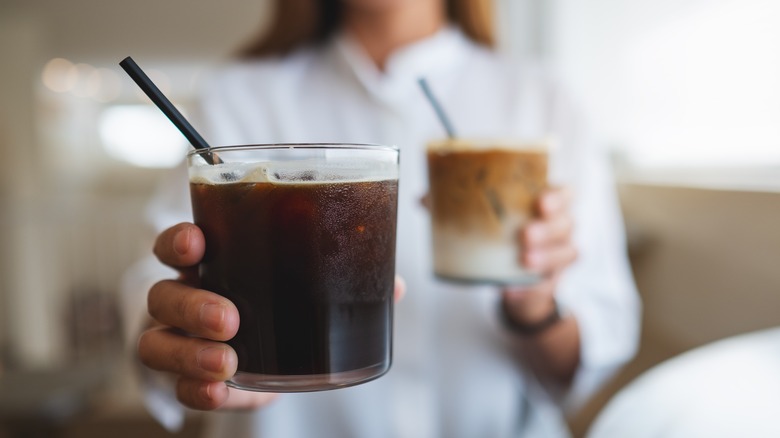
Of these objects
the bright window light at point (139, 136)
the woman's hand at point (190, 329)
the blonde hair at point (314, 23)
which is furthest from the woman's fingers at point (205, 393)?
the bright window light at point (139, 136)

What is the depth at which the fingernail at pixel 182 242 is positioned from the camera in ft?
1.86

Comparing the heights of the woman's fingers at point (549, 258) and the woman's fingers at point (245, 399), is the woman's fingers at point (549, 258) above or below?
above

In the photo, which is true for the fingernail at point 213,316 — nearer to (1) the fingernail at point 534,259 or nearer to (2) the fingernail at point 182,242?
(2) the fingernail at point 182,242

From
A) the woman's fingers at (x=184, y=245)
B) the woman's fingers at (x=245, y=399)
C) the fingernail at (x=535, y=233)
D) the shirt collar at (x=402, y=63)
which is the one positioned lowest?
the woman's fingers at (x=245, y=399)

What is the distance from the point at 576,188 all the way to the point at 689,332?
15.9 inches

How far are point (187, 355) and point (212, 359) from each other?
0.05m

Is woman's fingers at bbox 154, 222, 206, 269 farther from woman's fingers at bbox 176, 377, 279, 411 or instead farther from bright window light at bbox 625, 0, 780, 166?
bright window light at bbox 625, 0, 780, 166

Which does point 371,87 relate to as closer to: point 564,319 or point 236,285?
point 564,319

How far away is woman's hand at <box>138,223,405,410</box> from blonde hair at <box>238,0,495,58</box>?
100cm

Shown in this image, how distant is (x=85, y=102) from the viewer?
872 cm

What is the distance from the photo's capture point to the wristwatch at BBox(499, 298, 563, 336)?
121cm

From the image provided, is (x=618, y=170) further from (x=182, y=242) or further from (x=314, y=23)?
(x=182, y=242)

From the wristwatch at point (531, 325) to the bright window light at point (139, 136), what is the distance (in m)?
8.37

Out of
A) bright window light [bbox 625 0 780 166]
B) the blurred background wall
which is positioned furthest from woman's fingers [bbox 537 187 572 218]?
bright window light [bbox 625 0 780 166]
